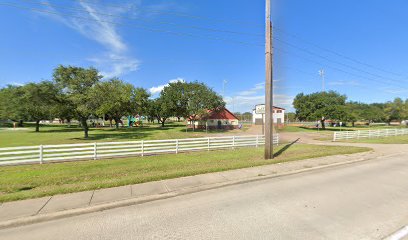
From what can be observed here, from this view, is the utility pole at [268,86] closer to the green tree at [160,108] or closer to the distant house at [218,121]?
the green tree at [160,108]

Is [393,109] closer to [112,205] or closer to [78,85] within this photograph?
[78,85]

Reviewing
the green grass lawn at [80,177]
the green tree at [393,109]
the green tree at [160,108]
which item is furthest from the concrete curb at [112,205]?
the green tree at [393,109]

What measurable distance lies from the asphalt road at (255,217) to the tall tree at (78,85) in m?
21.0

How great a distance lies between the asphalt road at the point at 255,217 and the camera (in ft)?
12.5

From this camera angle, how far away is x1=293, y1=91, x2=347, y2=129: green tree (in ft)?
146

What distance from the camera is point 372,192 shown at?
5984 mm

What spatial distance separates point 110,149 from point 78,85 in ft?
44.6

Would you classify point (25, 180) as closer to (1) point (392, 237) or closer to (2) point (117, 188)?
(2) point (117, 188)

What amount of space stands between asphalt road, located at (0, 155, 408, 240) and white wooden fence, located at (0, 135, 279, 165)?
294 inches

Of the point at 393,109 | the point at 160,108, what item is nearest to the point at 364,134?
the point at 160,108

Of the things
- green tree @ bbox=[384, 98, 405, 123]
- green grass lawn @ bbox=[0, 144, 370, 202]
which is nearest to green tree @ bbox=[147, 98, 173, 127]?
green grass lawn @ bbox=[0, 144, 370, 202]

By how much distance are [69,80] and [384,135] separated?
39.3 meters

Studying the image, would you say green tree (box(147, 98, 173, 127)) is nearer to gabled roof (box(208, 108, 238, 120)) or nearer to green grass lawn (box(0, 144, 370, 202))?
gabled roof (box(208, 108, 238, 120))

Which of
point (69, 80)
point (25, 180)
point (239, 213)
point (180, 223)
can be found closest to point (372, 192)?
point (239, 213)
